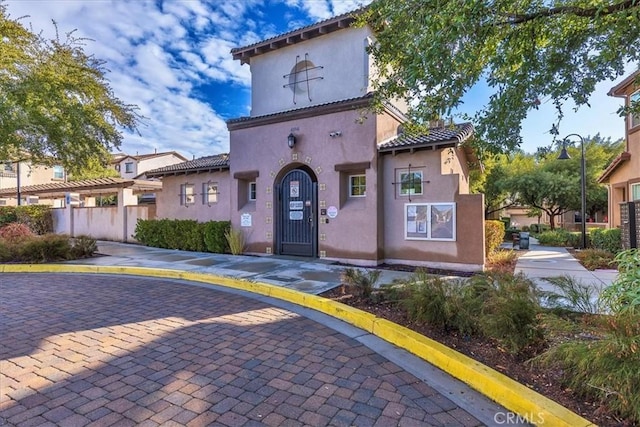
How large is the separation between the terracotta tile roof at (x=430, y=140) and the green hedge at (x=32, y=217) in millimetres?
19863

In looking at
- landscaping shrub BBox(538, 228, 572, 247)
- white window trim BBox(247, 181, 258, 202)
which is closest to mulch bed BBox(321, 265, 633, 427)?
white window trim BBox(247, 181, 258, 202)

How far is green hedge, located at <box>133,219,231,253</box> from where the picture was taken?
12.3 meters

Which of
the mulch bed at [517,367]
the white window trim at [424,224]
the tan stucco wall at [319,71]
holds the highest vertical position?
the tan stucco wall at [319,71]

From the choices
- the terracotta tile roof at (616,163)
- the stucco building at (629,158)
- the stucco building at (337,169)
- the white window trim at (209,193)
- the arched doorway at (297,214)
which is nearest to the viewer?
the stucco building at (337,169)

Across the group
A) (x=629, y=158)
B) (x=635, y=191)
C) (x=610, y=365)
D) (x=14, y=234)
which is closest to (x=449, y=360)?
(x=610, y=365)

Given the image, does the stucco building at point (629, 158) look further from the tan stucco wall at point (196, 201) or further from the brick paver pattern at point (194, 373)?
the tan stucco wall at point (196, 201)

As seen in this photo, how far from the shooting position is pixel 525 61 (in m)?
6.25

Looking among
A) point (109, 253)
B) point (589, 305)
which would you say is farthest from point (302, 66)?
point (589, 305)

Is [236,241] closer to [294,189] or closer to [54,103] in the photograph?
[294,189]

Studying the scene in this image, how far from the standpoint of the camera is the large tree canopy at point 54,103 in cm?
1101

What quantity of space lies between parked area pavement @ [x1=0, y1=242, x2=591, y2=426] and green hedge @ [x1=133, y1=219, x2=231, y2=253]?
5.50 m

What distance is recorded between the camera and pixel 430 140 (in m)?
9.14

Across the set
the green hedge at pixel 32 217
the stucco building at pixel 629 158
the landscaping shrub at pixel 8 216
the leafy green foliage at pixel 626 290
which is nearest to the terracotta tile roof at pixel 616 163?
the stucco building at pixel 629 158

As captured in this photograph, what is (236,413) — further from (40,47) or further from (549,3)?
(40,47)
